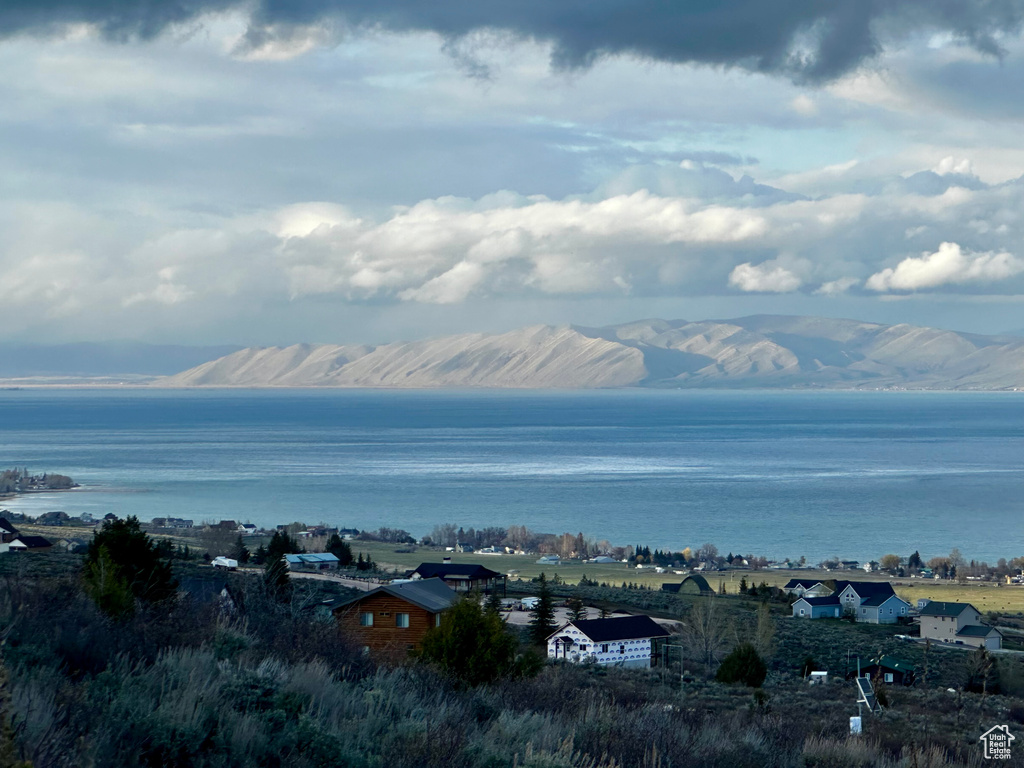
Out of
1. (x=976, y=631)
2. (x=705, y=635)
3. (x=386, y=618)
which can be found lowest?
(x=976, y=631)

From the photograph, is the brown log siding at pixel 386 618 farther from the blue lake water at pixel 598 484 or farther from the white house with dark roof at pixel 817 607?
the blue lake water at pixel 598 484

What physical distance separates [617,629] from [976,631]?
17049 millimetres

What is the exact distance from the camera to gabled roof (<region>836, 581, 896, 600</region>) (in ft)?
149

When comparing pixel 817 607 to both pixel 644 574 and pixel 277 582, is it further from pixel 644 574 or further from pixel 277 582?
pixel 277 582

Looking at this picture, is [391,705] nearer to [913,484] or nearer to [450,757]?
[450,757]

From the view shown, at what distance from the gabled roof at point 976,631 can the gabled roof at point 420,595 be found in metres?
22.2

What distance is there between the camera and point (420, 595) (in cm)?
2117

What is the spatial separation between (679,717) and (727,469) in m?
104

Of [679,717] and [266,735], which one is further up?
[266,735]

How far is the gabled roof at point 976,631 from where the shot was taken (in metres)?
35.8

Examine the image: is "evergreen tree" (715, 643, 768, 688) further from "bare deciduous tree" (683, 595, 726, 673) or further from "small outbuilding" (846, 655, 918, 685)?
"bare deciduous tree" (683, 595, 726, 673)

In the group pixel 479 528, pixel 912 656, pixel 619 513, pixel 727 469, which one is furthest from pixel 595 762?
pixel 727 469

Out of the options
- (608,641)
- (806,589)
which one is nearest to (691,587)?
(806,589)

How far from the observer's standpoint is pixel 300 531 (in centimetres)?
6425
